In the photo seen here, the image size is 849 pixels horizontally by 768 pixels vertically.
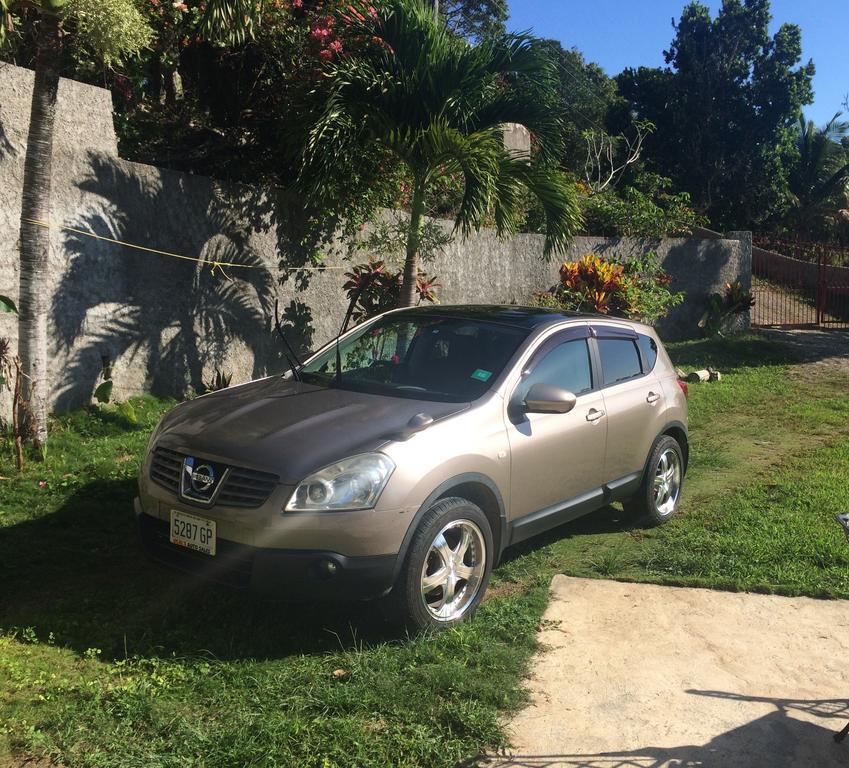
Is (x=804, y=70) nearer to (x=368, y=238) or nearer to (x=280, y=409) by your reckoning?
(x=368, y=238)

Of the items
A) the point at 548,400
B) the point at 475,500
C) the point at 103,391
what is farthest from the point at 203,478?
the point at 103,391

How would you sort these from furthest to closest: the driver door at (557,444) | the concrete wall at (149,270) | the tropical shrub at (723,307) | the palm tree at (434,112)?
1. the tropical shrub at (723,307)
2. the palm tree at (434,112)
3. the concrete wall at (149,270)
4. the driver door at (557,444)

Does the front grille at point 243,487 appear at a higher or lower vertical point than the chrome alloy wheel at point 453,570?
higher

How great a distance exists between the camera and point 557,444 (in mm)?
5094

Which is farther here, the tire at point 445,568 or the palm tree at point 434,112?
the palm tree at point 434,112

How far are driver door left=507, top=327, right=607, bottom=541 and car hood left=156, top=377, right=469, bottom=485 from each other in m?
0.47

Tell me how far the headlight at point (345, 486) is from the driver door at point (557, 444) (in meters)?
0.94

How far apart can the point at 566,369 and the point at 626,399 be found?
0.62m

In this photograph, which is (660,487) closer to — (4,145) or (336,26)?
(4,145)

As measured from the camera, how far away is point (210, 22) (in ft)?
23.2

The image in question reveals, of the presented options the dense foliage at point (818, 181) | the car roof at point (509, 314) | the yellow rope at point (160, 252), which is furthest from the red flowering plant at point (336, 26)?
the dense foliage at point (818, 181)

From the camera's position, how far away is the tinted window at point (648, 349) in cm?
634

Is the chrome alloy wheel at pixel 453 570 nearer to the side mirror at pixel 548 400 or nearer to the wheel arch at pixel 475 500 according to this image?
the wheel arch at pixel 475 500

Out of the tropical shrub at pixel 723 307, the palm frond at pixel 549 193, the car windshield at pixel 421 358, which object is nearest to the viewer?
the car windshield at pixel 421 358
